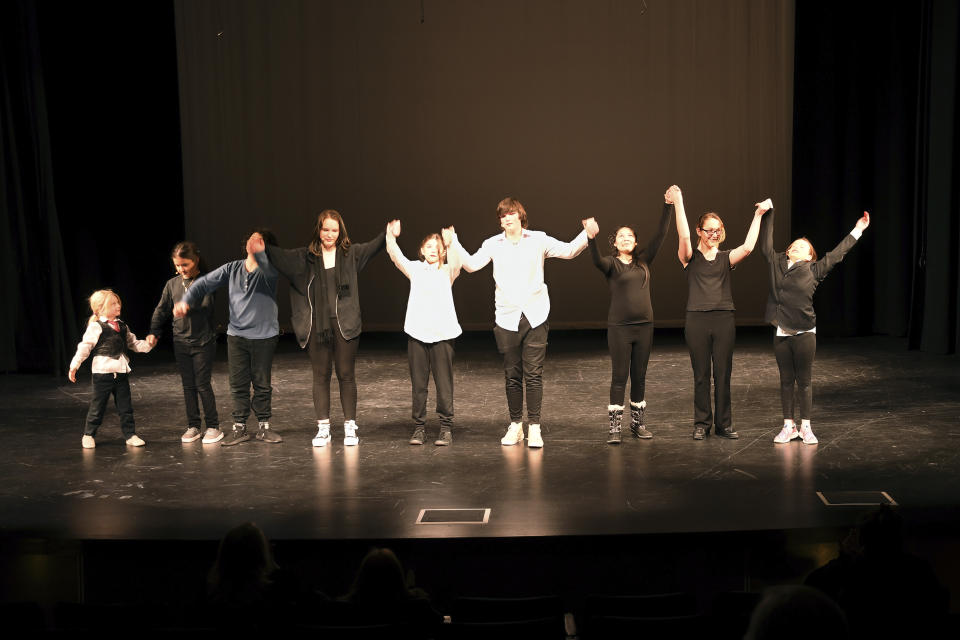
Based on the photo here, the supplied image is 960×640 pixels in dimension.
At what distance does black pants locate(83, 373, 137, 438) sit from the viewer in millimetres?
5910

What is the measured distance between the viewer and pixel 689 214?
10.7m

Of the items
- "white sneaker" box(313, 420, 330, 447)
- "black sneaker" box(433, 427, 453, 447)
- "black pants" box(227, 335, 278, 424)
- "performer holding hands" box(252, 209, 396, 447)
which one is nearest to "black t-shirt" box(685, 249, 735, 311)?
"black sneaker" box(433, 427, 453, 447)

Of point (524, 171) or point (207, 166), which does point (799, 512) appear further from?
point (207, 166)

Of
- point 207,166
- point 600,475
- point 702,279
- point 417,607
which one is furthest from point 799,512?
point 207,166

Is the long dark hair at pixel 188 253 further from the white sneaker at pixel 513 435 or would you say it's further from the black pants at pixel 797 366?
the black pants at pixel 797 366

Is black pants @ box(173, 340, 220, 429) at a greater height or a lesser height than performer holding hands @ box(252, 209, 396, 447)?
lesser

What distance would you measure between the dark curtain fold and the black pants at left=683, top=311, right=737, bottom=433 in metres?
5.46

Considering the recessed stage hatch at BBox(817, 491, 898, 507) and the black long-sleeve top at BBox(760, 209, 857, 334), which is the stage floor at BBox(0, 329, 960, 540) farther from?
the black long-sleeve top at BBox(760, 209, 857, 334)

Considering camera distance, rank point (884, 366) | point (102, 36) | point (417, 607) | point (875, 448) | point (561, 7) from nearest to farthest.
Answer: point (417, 607), point (875, 448), point (884, 366), point (102, 36), point (561, 7)

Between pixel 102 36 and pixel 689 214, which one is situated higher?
pixel 102 36

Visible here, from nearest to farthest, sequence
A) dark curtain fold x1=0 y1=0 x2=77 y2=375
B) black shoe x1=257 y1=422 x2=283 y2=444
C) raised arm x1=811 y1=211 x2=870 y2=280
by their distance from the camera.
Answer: raised arm x1=811 y1=211 x2=870 y2=280, black shoe x1=257 y1=422 x2=283 y2=444, dark curtain fold x1=0 y1=0 x2=77 y2=375

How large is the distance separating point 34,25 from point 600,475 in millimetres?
6385

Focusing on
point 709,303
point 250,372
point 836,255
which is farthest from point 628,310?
point 250,372

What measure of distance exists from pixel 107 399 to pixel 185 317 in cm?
65
